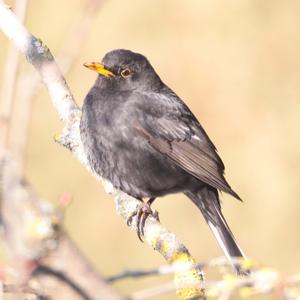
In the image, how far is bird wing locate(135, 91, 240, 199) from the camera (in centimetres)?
500

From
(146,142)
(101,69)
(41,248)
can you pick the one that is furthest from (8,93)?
(101,69)

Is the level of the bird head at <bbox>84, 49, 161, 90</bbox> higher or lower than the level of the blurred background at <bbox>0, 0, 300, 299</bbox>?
lower

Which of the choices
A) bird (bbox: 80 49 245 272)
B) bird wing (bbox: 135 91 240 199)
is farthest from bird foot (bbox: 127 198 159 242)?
bird wing (bbox: 135 91 240 199)

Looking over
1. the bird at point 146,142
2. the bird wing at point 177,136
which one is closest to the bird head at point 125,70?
the bird at point 146,142

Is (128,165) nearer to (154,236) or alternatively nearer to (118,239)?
(154,236)

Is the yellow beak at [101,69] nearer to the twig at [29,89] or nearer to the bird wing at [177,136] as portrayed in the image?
the bird wing at [177,136]

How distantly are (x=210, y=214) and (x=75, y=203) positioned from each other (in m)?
4.59

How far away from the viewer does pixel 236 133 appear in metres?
10.3

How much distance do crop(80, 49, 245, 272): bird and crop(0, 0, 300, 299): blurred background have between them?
4151mm

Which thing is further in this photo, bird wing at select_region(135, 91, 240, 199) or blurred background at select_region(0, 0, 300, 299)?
blurred background at select_region(0, 0, 300, 299)

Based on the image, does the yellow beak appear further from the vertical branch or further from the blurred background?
the blurred background

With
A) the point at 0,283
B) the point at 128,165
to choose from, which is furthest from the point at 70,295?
the point at 128,165

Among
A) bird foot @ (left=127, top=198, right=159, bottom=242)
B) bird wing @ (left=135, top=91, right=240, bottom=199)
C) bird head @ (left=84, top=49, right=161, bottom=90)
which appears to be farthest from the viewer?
bird head @ (left=84, top=49, right=161, bottom=90)

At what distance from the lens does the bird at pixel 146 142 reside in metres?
4.83
